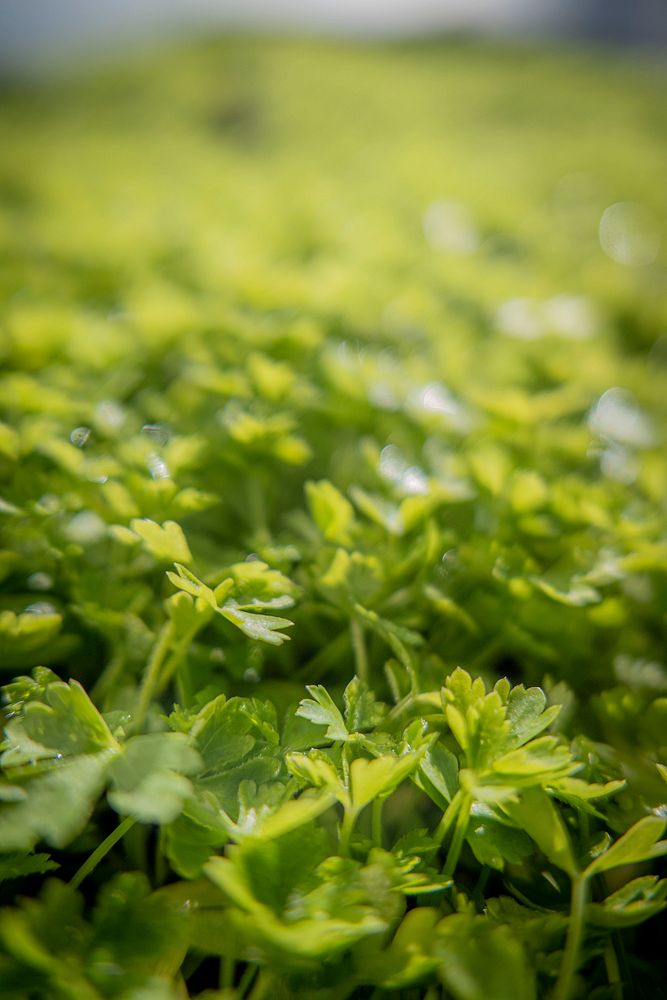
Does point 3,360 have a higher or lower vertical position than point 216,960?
higher

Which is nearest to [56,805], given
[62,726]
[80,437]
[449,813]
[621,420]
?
[62,726]

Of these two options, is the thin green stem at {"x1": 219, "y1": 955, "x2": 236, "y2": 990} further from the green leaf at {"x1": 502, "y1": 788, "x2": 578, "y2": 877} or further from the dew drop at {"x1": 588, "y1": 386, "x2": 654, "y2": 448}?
the dew drop at {"x1": 588, "y1": 386, "x2": 654, "y2": 448}

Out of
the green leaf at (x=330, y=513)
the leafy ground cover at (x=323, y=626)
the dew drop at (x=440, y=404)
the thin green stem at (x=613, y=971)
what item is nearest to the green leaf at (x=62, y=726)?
the leafy ground cover at (x=323, y=626)

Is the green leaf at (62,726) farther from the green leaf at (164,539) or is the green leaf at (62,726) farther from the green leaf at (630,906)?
the green leaf at (630,906)

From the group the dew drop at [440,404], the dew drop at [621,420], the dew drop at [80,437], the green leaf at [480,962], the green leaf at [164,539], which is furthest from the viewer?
the dew drop at [621,420]

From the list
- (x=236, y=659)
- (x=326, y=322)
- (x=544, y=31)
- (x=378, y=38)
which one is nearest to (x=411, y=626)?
(x=236, y=659)

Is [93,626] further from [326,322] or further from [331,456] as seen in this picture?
[326,322]

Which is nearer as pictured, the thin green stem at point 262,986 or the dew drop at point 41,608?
the thin green stem at point 262,986
